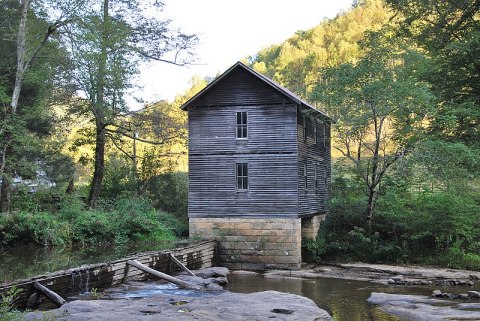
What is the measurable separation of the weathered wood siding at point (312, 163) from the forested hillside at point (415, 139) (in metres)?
1.30

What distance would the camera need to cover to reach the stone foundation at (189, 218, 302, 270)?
23656 millimetres

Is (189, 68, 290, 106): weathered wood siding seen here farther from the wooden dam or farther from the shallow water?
the shallow water

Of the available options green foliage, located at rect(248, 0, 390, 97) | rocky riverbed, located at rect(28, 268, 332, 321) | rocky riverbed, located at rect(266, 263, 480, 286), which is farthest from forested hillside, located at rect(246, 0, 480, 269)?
green foliage, located at rect(248, 0, 390, 97)

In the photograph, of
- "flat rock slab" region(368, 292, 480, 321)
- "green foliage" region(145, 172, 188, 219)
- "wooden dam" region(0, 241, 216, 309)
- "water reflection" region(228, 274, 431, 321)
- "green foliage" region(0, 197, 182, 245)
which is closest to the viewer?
"wooden dam" region(0, 241, 216, 309)

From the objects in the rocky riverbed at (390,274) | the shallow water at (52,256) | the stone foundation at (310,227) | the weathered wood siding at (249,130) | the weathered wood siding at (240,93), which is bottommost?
the rocky riverbed at (390,274)

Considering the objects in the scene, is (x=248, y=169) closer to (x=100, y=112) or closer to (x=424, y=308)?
(x=100, y=112)

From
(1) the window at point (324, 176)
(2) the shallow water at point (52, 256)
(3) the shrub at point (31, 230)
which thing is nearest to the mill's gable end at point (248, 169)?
(2) the shallow water at point (52, 256)

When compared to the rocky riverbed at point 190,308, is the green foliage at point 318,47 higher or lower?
higher

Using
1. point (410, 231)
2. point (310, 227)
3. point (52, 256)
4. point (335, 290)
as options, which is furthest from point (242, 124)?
point (52, 256)

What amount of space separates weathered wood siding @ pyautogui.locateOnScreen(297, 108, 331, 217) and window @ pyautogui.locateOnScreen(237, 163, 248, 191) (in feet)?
8.84

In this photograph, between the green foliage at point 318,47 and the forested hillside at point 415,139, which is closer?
the forested hillside at point 415,139

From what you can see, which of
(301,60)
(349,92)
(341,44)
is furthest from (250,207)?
(341,44)

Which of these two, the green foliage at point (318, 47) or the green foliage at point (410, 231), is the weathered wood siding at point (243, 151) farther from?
the green foliage at point (318, 47)

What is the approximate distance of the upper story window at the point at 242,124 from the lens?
25000mm
